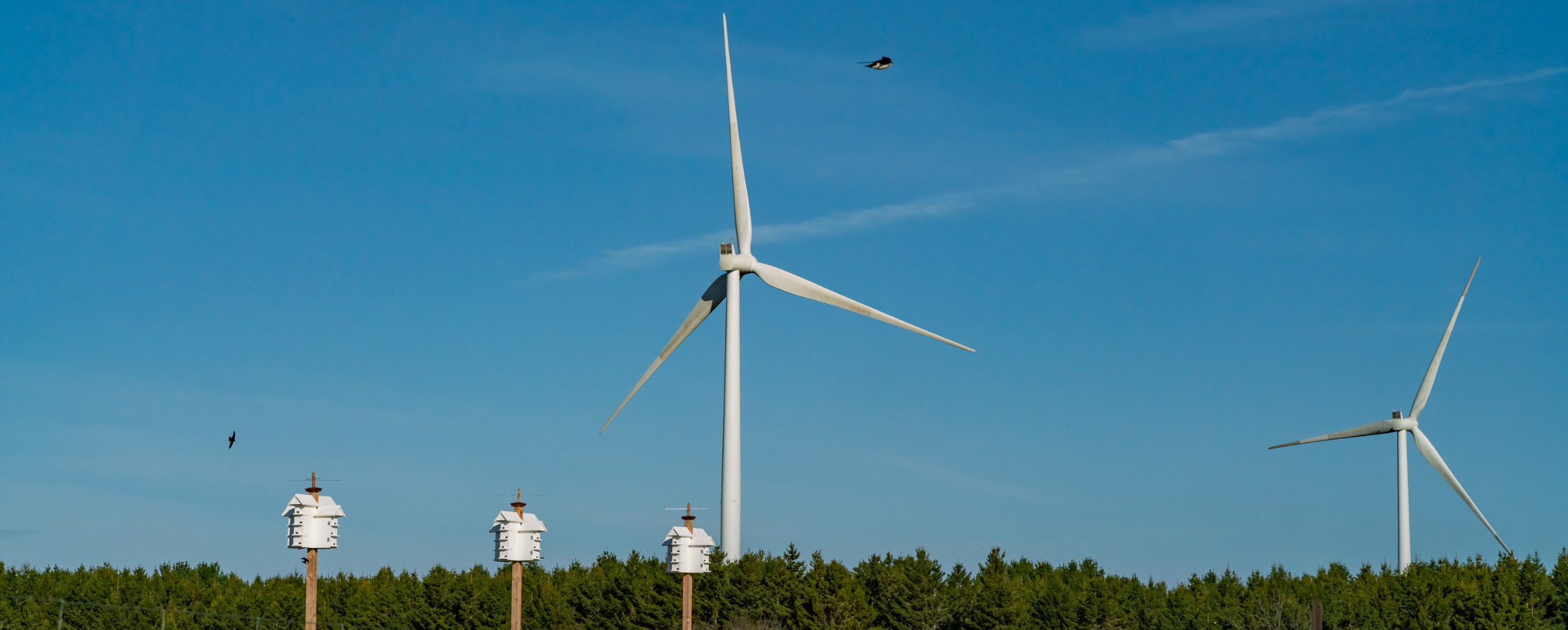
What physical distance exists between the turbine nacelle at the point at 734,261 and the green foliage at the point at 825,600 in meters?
13.4

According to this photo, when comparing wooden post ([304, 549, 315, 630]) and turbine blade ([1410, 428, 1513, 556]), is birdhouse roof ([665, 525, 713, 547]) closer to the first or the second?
wooden post ([304, 549, 315, 630])

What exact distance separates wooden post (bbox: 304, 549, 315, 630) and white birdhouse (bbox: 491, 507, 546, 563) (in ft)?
21.2

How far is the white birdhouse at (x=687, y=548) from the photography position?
52438mm

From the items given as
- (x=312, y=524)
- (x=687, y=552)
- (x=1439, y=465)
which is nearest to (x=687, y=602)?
(x=687, y=552)

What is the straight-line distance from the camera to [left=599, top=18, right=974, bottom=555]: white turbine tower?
64.4 m

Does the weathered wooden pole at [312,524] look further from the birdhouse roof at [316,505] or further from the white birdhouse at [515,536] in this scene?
the white birdhouse at [515,536]

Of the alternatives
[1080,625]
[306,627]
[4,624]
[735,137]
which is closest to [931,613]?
[1080,625]

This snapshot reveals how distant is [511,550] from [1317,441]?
7496 cm

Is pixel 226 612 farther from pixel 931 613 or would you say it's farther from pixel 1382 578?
pixel 1382 578

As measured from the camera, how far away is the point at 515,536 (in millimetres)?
48625

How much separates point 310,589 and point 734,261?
29.1 meters

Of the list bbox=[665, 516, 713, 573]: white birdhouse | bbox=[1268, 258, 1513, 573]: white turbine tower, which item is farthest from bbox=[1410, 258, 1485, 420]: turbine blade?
bbox=[665, 516, 713, 573]: white birdhouse

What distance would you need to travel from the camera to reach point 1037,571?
111 meters

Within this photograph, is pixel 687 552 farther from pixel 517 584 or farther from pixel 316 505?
pixel 316 505
